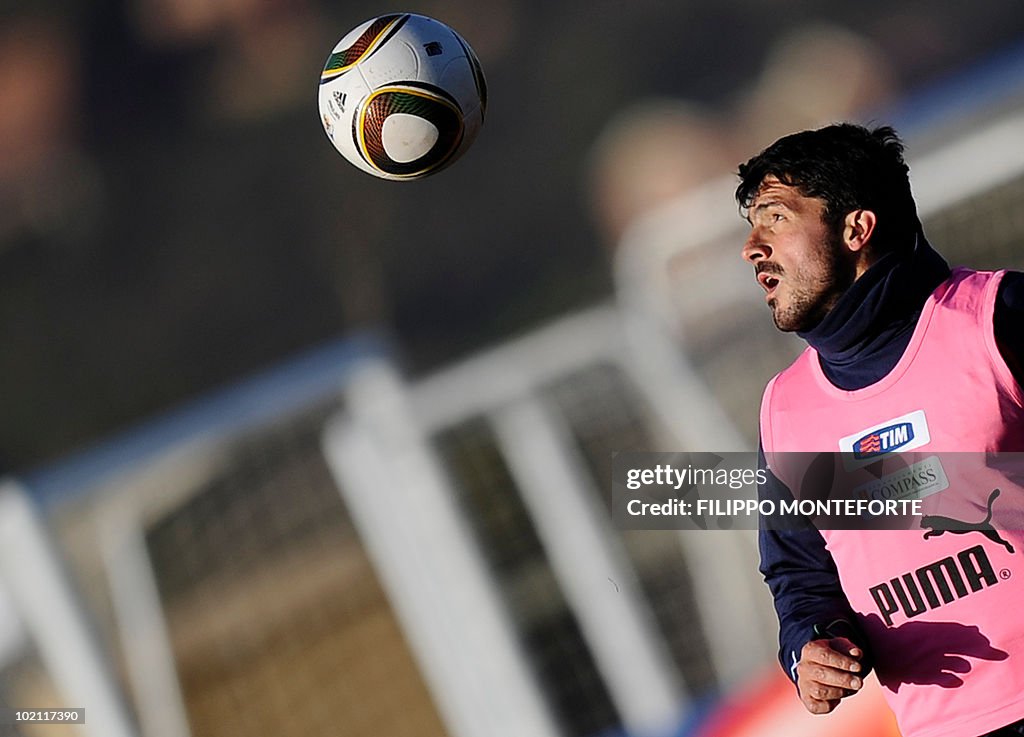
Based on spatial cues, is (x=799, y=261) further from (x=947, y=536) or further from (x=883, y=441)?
(x=947, y=536)

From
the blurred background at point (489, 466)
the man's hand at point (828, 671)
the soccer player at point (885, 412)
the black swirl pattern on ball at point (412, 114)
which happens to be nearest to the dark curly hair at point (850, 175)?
the soccer player at point (885, 412)

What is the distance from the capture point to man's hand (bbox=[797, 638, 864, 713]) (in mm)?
1627

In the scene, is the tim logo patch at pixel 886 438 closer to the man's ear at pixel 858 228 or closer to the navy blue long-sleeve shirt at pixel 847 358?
the navy blue long-sleeve shirt at pixel 847 358

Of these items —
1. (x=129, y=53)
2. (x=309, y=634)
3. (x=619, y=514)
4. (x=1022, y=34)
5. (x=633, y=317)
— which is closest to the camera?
(x=619, y=514)

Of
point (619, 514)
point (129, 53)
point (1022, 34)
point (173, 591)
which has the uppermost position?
point (129, 53)

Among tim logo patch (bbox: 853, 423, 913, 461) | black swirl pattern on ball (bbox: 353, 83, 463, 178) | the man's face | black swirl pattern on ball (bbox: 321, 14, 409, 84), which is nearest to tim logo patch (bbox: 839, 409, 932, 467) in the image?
tim logo patch (bbox: 853, 423, 913, 461)

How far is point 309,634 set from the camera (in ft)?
13.1

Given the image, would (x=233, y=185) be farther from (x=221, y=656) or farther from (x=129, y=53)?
(x=221, y=656)

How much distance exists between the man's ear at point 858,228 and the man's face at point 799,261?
13 mm

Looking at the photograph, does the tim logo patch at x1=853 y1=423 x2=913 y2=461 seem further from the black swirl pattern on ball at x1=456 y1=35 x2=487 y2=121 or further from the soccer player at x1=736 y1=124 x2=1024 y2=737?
the black swirl pattern on ball at x1=456 y1=35 x2=487 y2=121

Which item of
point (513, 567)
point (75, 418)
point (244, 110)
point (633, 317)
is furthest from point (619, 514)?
point (244, 110)

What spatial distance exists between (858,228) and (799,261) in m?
0.09

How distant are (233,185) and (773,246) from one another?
6004 mm

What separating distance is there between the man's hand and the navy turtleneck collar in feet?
1.17
